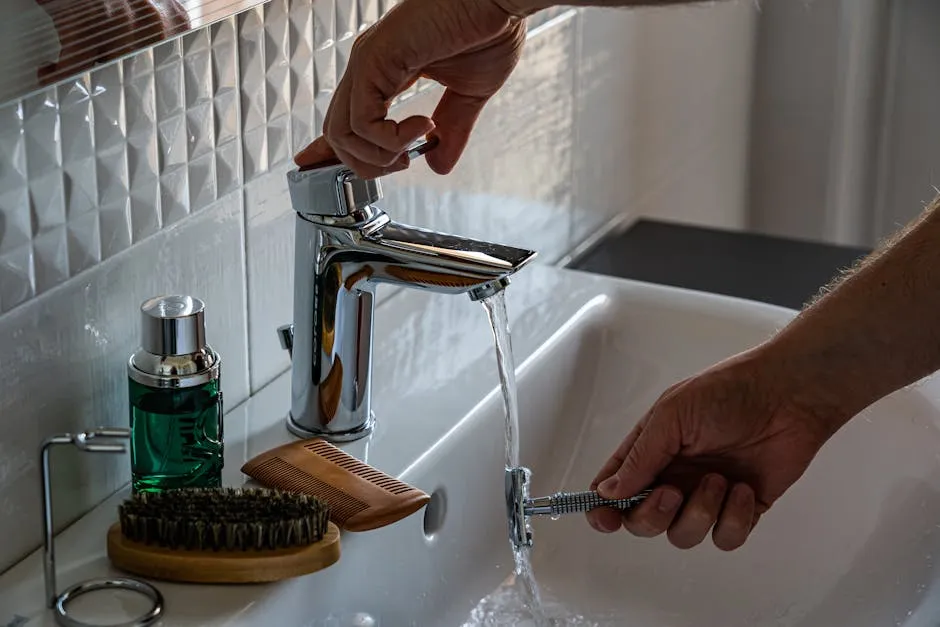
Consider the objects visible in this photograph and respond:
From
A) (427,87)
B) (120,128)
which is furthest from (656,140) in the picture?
(120,128)

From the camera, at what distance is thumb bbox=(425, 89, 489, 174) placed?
785 millimetres

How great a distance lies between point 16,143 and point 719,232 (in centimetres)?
86

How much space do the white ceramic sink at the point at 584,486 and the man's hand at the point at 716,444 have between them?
112mm

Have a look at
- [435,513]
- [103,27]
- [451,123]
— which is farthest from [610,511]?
[103,27]

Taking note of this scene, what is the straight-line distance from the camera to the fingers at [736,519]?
755mm

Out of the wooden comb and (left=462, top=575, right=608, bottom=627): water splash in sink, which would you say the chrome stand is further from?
(left=462, top=575, right=608, bottom=627): water splash in sink

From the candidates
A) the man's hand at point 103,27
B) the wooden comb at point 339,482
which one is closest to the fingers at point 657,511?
the wooden comb at point 339,482

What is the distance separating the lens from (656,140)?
1441 millimetres

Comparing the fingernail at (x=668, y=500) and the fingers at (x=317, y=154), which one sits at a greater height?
the fingers at (x=317, y=154)

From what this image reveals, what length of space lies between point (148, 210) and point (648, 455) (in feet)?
1.03

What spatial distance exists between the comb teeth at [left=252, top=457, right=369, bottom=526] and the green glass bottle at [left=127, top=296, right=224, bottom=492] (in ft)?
0.14

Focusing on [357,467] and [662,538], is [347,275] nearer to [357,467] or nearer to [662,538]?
[357,467]

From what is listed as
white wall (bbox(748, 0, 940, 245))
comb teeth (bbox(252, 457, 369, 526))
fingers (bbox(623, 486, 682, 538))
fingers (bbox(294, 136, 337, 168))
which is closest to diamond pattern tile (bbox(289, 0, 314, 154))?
fingers (bbox(294, 136, 337, 168))

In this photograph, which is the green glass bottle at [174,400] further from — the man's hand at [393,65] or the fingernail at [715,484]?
the fingernail at [715,484]
